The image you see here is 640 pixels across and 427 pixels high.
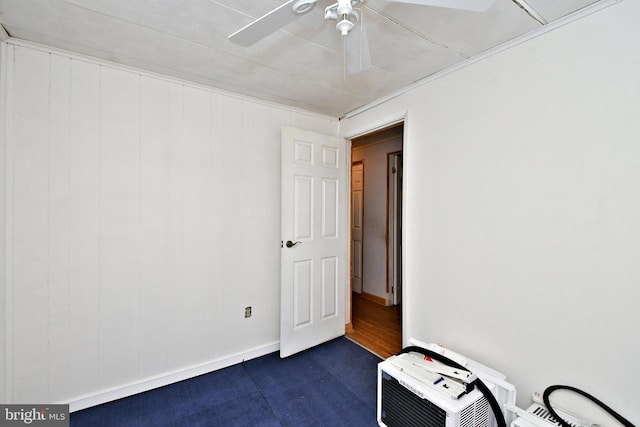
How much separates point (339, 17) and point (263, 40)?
2.31ft

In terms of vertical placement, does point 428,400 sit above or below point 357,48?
below

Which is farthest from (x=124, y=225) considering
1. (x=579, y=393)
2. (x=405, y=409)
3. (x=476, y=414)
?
(x=579, y=393)

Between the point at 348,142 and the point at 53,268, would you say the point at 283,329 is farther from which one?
the point at 348,142

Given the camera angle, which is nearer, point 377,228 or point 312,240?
point 312,240

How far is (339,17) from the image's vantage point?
1.19 meters

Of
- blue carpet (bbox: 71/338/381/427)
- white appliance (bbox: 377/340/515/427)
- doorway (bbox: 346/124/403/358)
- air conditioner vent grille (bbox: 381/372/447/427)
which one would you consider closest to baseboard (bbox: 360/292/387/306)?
doorway (bbox: 346/124/403/358)

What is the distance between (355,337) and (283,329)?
875 millimetres

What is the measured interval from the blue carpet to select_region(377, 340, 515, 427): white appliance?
0.23 metres

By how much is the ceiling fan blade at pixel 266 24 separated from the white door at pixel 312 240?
4.50ft

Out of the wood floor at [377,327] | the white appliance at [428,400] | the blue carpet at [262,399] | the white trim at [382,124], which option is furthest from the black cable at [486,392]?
the white trim at [382,124]

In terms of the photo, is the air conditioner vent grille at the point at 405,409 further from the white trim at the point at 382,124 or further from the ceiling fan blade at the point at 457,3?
the white trim at the point at 382,124

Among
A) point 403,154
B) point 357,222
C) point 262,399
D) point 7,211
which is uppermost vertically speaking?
point 403,154

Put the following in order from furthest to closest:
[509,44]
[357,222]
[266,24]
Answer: [357,222]
[509,44]
[266,24]

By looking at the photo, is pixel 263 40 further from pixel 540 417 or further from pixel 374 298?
pixel 374 298
